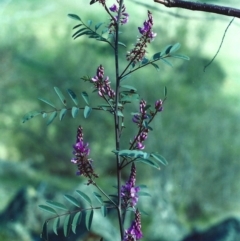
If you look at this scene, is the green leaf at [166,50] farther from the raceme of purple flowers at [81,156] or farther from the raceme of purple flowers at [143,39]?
the raceme of purple flowers at [81,156]

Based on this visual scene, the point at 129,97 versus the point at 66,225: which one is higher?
the point at 129,97

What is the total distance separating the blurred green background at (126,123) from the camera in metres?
2.18

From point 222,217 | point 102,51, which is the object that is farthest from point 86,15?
point 222,217

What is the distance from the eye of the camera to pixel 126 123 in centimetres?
216

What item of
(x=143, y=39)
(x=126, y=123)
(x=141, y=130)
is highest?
(x=126, y=123)

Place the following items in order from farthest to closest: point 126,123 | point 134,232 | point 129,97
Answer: point 126,123, point 129,97, point 134,232

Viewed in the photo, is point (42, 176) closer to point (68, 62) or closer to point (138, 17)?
point (68, 62)

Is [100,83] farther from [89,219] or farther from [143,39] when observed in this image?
[89,219]

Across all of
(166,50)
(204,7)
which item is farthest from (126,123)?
(204,7)

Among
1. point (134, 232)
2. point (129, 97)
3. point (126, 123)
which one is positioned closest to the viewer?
point (134, 232)

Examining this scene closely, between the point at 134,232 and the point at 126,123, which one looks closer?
the point at 134,232

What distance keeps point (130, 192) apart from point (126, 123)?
1138 mm

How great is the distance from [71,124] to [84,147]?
1.20 m

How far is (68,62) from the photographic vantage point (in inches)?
87.0
